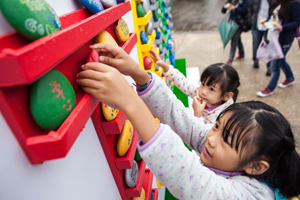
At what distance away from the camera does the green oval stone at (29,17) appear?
0.27 metres

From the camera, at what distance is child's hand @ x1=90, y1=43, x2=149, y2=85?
49cm

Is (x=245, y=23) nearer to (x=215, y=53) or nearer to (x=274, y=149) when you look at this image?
(x=215, y=53)

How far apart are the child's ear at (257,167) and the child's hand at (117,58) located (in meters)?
0.45

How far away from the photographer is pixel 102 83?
384mm

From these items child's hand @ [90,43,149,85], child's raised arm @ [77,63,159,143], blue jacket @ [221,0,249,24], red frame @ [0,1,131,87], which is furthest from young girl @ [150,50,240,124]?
blue jacket @ [221,0,249,24]

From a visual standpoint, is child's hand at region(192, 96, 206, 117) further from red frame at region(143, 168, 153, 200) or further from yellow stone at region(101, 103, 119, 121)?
yellow stone at region(101, 103, 119, 121)

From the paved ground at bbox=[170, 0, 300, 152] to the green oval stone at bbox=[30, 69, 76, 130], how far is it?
2156 millimetres

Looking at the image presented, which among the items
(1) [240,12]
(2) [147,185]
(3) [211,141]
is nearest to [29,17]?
(3) [211,141]

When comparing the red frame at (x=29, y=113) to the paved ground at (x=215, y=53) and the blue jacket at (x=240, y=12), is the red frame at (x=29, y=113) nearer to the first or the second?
the paved ground at (x=215, y=53)

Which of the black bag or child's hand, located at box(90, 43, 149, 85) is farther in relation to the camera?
the black bag

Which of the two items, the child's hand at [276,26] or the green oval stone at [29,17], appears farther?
the child's hand at [276,26]

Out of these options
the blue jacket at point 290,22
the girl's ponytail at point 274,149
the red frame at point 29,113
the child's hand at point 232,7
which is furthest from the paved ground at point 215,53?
the red frame at point 29,113

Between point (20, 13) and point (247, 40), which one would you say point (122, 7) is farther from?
point (247, 40)

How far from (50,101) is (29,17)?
12 centimetres
